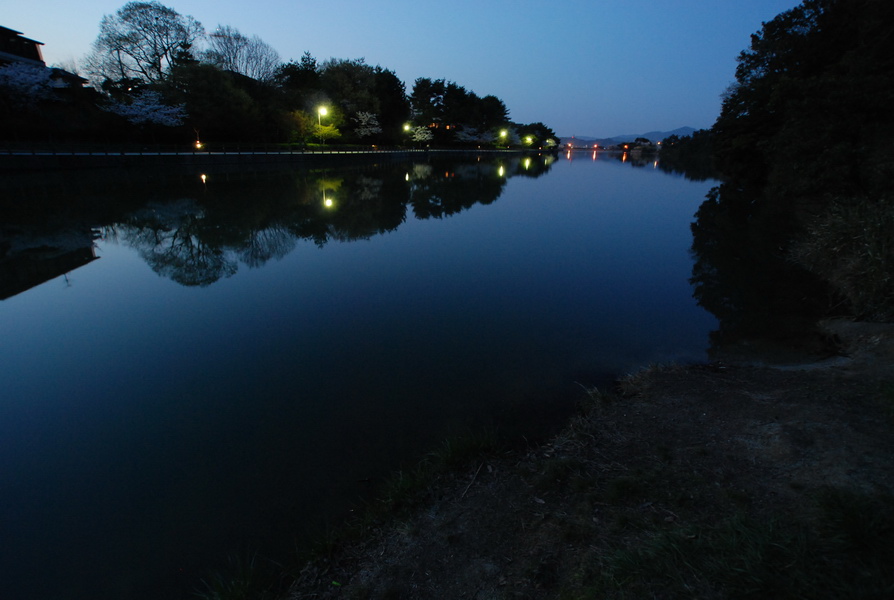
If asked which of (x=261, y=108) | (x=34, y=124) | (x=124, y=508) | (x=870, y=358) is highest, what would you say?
(x=261, y=108)

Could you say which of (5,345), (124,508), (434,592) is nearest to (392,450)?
(434,592)

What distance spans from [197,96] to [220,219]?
1162 inches

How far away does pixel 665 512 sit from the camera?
302cm

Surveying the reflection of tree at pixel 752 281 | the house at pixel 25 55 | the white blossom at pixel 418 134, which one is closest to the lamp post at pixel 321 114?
the house at pixel 25 55

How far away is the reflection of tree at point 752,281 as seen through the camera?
308 inches

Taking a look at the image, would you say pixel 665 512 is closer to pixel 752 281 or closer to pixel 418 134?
pixel 752 281

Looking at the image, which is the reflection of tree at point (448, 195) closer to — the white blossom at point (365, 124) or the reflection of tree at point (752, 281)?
the reflection of tree at point (752, 281)

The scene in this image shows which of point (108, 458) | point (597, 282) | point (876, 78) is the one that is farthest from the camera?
point (876, 78)

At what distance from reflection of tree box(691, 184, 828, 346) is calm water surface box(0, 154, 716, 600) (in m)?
0.60

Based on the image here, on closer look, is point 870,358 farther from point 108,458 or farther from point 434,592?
point 108,458

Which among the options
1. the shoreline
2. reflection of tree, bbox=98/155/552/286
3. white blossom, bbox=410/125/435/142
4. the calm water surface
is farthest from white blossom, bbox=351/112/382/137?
the calm water surface

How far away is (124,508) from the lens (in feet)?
12.5

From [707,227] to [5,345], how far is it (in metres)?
21.8

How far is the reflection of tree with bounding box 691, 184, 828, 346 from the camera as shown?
7.82 metres
